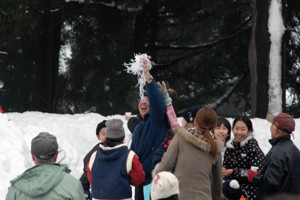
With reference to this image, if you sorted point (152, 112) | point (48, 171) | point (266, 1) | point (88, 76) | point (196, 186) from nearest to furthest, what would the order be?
point (48, 171) → point (196, 186) → point (152, 112) → point (266, 1) → point (88, 76)

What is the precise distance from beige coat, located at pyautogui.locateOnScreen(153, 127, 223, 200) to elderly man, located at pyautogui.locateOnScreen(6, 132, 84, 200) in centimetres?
84

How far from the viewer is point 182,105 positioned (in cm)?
1545

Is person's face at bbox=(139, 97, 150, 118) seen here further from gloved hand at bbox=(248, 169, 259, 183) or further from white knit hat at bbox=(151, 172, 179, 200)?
white knit hat at bbox=(151, 172, 179, 200)

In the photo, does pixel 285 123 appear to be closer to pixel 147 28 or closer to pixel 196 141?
pixel 196 141

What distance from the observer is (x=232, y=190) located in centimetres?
537

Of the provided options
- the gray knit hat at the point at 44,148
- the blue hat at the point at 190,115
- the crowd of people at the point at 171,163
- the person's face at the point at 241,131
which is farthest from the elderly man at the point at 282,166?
the gray knit hat at the point at 44,148

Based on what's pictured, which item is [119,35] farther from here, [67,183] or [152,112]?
[67,183]

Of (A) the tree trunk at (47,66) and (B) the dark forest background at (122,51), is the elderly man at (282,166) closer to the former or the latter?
(B) the dark forest background at (122,51)

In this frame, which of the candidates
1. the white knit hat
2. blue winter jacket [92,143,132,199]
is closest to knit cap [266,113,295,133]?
blue winter jacket [92,143,132,199]

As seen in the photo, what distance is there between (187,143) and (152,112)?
96 centimetres

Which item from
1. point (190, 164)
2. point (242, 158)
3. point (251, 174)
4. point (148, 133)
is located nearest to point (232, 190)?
point (251, 174)

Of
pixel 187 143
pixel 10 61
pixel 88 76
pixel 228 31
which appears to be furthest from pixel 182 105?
pixel 187 143

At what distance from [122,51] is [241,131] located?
13.7 meters

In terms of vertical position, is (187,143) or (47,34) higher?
(47,34)
